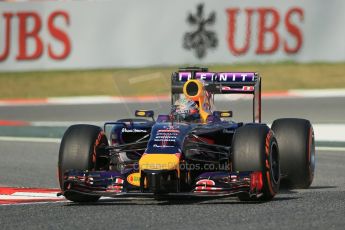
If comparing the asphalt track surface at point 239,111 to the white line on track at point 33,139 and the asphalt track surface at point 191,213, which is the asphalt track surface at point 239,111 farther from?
the asphalt track surface at point 191,213

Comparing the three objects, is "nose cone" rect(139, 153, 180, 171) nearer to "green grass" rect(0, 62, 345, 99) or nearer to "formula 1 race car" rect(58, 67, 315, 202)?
"formula 1 race car" rect(58, 67, 315, 202)

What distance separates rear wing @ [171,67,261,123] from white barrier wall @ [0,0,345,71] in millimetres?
14279

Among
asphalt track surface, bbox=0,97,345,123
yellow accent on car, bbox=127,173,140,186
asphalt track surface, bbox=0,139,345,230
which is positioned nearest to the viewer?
asphalt track surface, bbox=0,139,345,230

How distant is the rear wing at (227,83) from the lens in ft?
38.9

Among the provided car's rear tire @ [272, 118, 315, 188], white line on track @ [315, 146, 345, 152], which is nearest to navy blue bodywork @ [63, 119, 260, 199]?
car's rear tire @ [272, 118, 315, 188]

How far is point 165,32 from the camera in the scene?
27078mm

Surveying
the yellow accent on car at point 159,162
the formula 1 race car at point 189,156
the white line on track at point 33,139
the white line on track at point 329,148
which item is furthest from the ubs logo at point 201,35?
the yellow accent on car at point 159,162

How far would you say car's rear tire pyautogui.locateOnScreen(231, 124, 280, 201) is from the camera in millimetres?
9539

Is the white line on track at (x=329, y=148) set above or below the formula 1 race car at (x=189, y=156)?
below

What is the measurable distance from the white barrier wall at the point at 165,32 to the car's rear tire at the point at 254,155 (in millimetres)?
16581

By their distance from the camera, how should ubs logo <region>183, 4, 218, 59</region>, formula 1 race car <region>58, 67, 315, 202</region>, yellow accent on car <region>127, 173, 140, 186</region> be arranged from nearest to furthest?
formula 1 race car <region>58, 67, 315, 202</region> → yellow accent on car <region>127, 173, 140, 186</region> → ubs logo <region>183, 4, 218, 59</region>

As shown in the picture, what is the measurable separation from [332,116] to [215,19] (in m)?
6.98

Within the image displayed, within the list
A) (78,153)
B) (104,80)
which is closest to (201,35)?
(104,80)

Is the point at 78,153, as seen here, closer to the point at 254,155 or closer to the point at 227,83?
the point at 254,155
